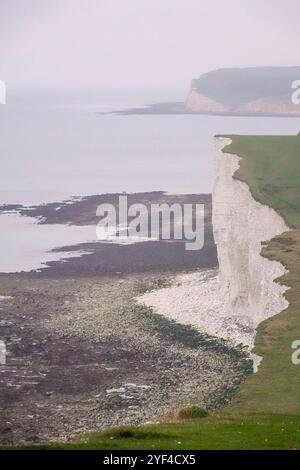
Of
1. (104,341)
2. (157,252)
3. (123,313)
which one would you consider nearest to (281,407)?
(104,341)

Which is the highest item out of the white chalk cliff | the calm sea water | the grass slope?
the calm sea water

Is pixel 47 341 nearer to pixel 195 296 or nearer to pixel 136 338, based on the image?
pixel 136 338

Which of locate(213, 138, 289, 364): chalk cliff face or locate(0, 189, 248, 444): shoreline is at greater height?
locate(213, 138, 289, 364): chalk cliff face

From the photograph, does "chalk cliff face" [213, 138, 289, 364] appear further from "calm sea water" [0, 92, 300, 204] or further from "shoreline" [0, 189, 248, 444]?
"calm sea water" [0, 92, 300, 204]

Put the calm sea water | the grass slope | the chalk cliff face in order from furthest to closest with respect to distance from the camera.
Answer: the calm sea water, the chalk cliff face, the grass slope

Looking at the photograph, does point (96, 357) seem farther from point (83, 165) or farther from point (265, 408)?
point (83, 165)

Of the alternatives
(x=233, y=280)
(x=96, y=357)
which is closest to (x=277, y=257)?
(x=96, y=357)

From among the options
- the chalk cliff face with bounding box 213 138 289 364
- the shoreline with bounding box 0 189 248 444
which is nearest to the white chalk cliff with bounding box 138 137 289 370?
the chalk cliff face with bounding box 213 138 289 364

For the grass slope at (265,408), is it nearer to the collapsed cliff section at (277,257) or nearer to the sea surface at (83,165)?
the collapsed cliff section at (277,257)
